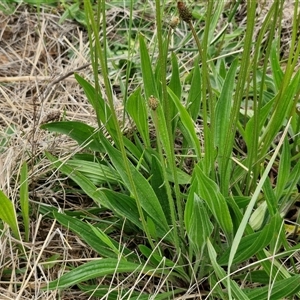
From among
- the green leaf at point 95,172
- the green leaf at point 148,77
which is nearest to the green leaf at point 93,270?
the green leaf at point 95,172

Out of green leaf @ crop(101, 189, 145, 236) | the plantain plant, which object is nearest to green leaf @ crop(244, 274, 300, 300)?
the plantain plant

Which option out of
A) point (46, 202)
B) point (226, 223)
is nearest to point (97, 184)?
point (46, 202)

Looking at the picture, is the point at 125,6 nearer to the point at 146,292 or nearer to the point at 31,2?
the point at 31,2

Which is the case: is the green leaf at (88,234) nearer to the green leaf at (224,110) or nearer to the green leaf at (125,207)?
the green leaf at (125,207)

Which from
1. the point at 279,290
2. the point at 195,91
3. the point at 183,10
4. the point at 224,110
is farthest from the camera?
the point at 195,91

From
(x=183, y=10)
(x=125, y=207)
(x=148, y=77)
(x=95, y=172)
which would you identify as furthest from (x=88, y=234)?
(x=183, y=10)

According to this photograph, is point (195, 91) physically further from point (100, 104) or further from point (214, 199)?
point (214, 199)

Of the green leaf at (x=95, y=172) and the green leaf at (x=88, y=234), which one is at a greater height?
the green leaf at (x=95, y=172)
